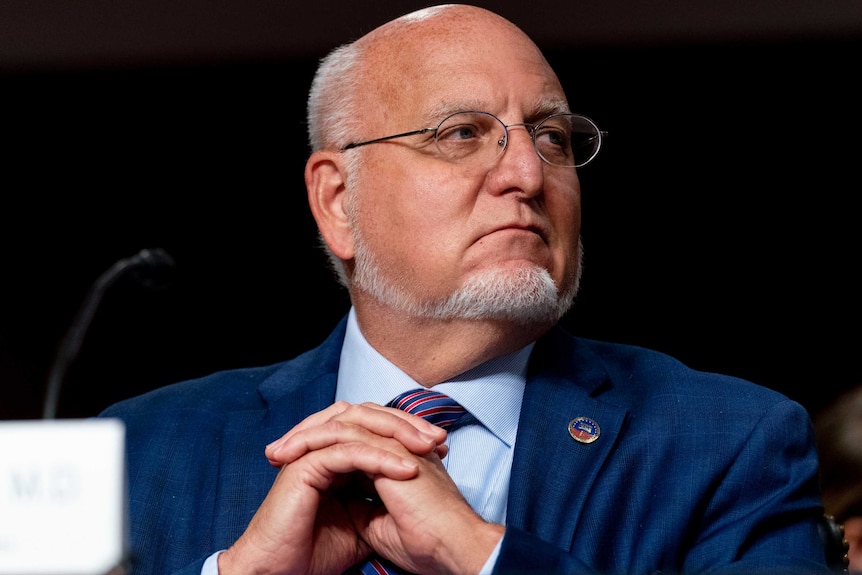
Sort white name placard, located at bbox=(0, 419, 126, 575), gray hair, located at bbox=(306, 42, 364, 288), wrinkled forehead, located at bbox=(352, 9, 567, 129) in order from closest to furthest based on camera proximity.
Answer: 1. white name placard, located at bbox=(0, 419, 126, 575)
2. wrinkled forehead, located at bbox=(352, 9, 567, 129)
3. gray hair, located at bbox=(306, 42, 364, 288)

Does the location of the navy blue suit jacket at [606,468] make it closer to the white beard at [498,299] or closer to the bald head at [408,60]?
the white beard at [498,299]

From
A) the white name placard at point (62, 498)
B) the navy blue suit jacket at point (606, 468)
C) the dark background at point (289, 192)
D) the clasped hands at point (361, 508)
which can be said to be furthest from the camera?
the dark background at point (289, 192)

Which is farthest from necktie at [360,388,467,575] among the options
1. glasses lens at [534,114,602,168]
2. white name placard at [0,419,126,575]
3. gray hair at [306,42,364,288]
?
white name placard at [0,419,126,575]

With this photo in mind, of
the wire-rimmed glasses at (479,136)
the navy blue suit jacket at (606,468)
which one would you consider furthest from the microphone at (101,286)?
the wire-rimmed glasses at (479,136)

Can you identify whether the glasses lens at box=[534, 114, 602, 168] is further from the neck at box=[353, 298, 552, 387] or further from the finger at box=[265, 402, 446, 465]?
the finger at box=[265, 402, 446, 465]

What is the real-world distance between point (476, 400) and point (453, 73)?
564 millimetres

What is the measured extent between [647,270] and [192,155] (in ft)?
4.16

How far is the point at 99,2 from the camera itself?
2.72 metres

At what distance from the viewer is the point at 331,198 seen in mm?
2018

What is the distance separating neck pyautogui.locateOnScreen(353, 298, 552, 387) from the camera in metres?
1.80

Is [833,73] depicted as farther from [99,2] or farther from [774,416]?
[99,2]

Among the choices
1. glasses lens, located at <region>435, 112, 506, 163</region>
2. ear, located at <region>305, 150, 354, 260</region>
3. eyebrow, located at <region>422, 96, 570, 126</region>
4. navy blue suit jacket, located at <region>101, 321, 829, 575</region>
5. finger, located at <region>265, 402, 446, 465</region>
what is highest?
eyebrow, located at <region>422, 96, 570, 126</region>

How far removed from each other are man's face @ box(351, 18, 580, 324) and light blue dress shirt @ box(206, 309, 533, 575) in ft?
0.48

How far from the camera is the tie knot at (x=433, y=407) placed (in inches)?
69.6
